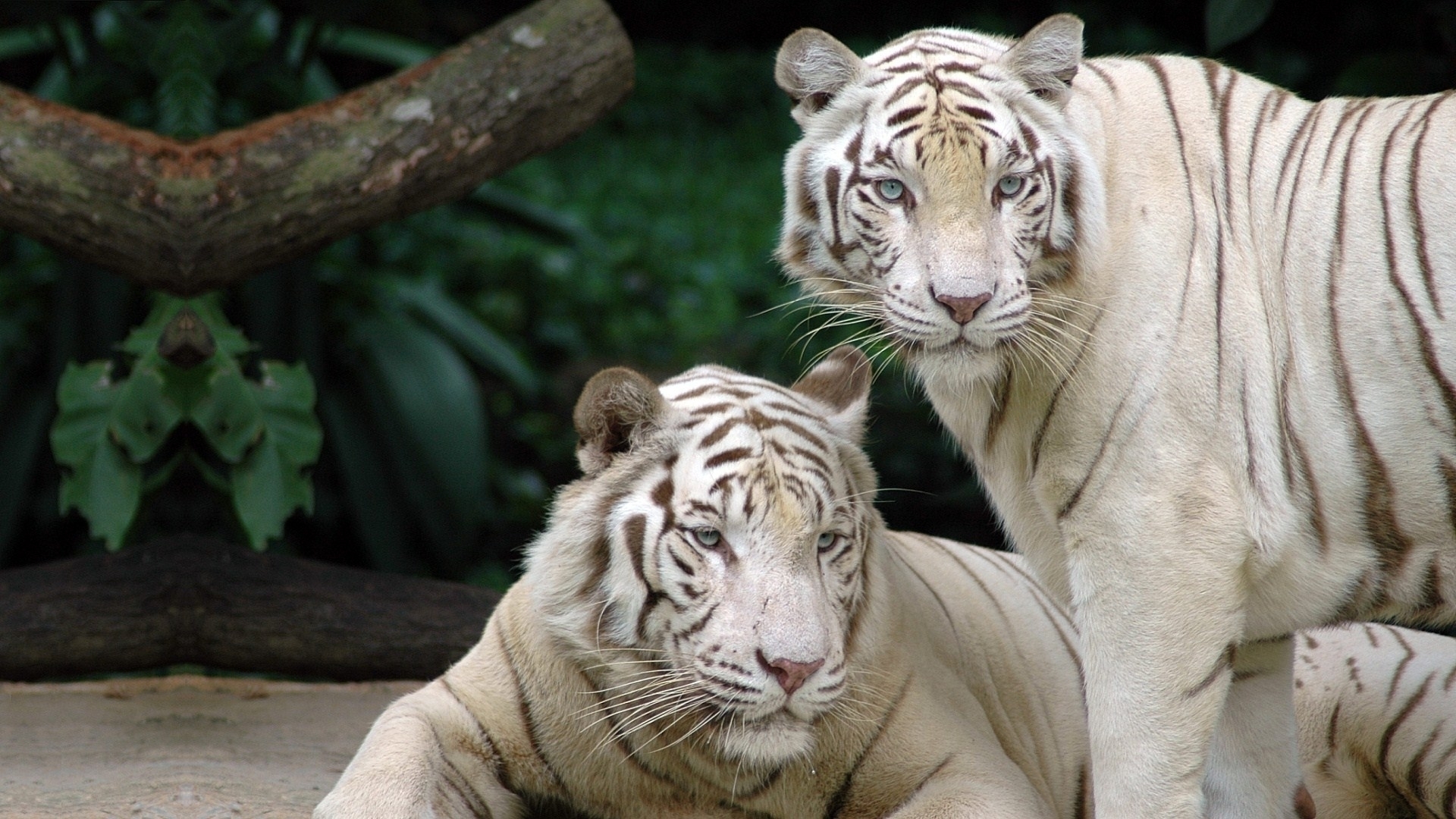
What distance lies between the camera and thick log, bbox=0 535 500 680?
11.5 ft

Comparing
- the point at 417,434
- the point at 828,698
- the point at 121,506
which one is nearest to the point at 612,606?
the point at 828,698

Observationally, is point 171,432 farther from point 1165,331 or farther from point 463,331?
point 1165,331

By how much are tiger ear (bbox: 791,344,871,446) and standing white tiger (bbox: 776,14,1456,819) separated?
328 millimetres

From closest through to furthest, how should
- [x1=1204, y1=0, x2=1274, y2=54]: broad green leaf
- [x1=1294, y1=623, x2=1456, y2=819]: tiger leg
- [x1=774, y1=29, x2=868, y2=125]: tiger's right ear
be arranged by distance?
[x1=774, y1=29, x2=868, y2=125]: tiger's right ear, [x1=1294, y1=623, x2=1456, y2=819]: tiger leg, [x1=1204, y1=0, x2=1274, y2=54]: broad green leaf

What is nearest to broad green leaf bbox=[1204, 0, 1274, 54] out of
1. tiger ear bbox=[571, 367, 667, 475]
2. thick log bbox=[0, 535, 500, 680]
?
tiger ear bbox=[571, 367, 667, 475]

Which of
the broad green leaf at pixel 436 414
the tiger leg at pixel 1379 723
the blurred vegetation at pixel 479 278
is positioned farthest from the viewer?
the broad green leaf at pixel 436 414

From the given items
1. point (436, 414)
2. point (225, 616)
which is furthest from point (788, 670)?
point (436, 414)

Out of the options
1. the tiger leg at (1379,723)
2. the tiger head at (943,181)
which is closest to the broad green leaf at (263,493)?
the tiger head at (943,181)

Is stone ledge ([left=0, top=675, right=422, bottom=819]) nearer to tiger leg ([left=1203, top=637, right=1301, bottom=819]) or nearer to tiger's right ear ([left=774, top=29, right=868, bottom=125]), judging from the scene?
tiger's right ear ([left=774, top=29, right=868, bottom=125])

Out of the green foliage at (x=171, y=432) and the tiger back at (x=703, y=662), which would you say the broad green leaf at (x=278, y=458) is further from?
the tiger back at (x=703, y=662)

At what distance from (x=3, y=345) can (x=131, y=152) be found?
138 cm

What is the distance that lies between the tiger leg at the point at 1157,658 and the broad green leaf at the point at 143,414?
7.31ft

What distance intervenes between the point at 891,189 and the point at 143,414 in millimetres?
2051

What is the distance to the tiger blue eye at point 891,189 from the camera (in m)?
2.17
